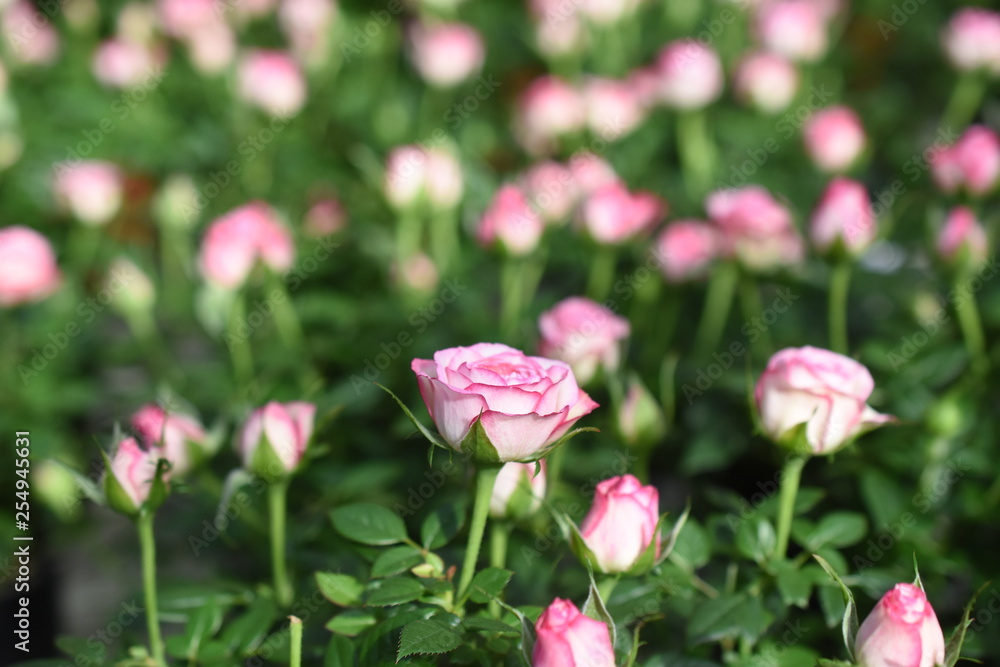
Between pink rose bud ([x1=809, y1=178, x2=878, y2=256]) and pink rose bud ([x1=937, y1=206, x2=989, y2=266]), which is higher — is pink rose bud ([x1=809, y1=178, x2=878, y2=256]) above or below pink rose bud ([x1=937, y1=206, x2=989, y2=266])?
above

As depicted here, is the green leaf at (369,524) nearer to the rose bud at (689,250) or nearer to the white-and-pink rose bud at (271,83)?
the rose bud at (689,250)

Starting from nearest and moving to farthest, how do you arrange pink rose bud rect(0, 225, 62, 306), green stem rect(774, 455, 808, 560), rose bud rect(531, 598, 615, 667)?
rose bud rect(531, 598, 615, 667) → green stem rect(774, 455, 808, 560) → pink rose bud rect(0, 225, 62, 306)

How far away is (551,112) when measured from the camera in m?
1.61

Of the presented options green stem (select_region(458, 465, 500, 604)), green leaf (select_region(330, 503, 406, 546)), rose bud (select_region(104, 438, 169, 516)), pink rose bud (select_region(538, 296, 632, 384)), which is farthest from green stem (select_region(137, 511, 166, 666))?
pink rose bud (select_region(538, 296, 632, 384))

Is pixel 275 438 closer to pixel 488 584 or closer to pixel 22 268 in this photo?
pixel 488 584

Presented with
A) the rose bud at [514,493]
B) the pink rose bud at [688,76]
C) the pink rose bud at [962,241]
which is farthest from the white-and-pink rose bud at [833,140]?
the rose bud at [514,493]

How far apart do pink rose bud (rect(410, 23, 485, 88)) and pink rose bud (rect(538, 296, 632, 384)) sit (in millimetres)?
1010

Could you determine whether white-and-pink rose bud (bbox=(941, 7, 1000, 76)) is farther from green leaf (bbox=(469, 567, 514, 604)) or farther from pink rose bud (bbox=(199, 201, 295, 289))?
green leaf (bbox=(469, 567, 514, 604))

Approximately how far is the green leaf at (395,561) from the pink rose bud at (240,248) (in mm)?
607

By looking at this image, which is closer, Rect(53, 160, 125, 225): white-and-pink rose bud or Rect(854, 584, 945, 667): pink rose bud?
Rect(854, 584, 945, 667): pink rose bud

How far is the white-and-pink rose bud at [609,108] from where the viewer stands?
161 centimetres

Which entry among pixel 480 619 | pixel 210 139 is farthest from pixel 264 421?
pixel 210 139

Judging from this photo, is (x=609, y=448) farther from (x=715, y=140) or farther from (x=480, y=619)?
(x=715, y=140)

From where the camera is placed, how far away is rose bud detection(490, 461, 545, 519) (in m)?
0.71
